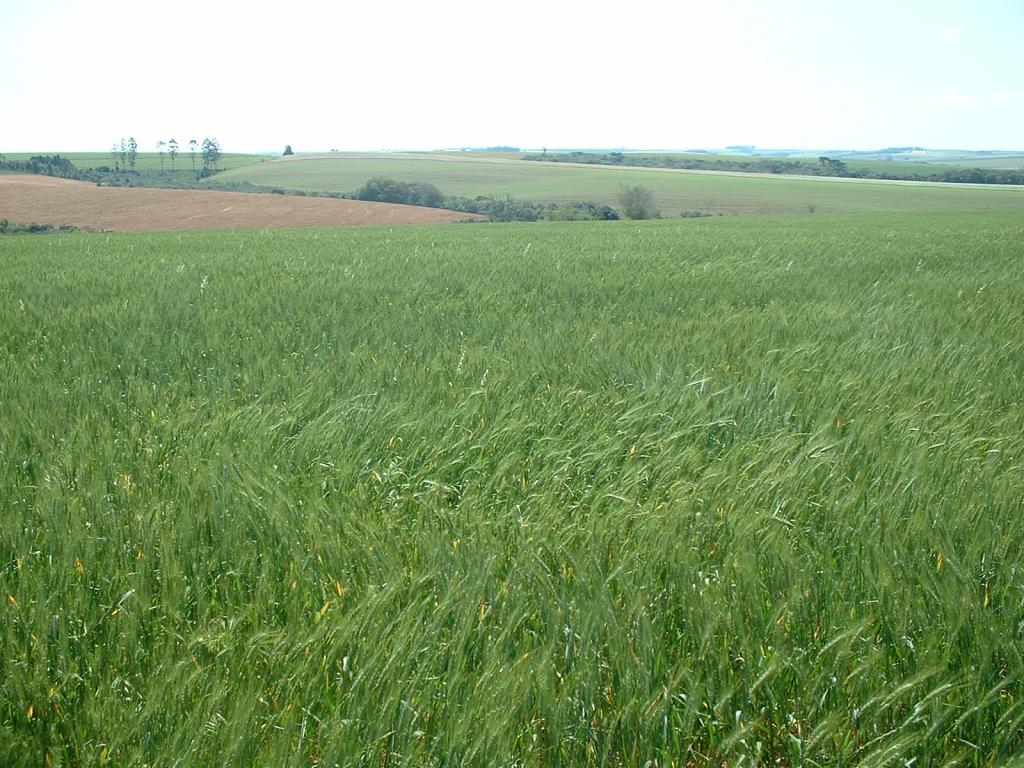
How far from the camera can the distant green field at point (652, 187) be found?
1965 inches

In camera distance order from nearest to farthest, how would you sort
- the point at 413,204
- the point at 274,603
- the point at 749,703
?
the point at 749,703 → the point at 274,603 → the point at 413,204

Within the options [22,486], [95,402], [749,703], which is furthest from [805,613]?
[95,402]

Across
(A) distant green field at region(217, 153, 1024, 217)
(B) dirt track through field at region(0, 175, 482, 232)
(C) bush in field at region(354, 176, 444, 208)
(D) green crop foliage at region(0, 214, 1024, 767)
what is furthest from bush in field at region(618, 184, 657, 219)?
(D) green crop foliage at region(0, 214, 1024, 767)

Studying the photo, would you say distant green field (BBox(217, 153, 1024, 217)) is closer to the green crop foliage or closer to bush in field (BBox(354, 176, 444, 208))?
bush in field (BBox(354, 176, 444, 208))

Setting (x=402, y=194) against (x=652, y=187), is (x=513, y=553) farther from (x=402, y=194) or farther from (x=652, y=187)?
(x=652, y=187)

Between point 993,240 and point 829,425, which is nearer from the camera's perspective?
point 829,425

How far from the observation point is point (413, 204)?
50250 mm

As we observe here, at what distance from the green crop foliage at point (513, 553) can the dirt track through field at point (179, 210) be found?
101 feet

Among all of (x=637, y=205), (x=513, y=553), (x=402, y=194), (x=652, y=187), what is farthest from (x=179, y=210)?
(x=513, y=553)

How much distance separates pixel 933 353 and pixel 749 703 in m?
3.57

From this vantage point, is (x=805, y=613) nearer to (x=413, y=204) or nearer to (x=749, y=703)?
(x=749, y=703)

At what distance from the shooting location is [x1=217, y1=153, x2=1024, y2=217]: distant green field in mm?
49906

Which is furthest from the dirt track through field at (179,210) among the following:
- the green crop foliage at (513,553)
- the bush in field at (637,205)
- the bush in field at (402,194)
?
the green crop foliage at (513,553)

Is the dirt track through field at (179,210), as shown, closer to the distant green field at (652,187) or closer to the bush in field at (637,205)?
the bush in field at (637,205)
